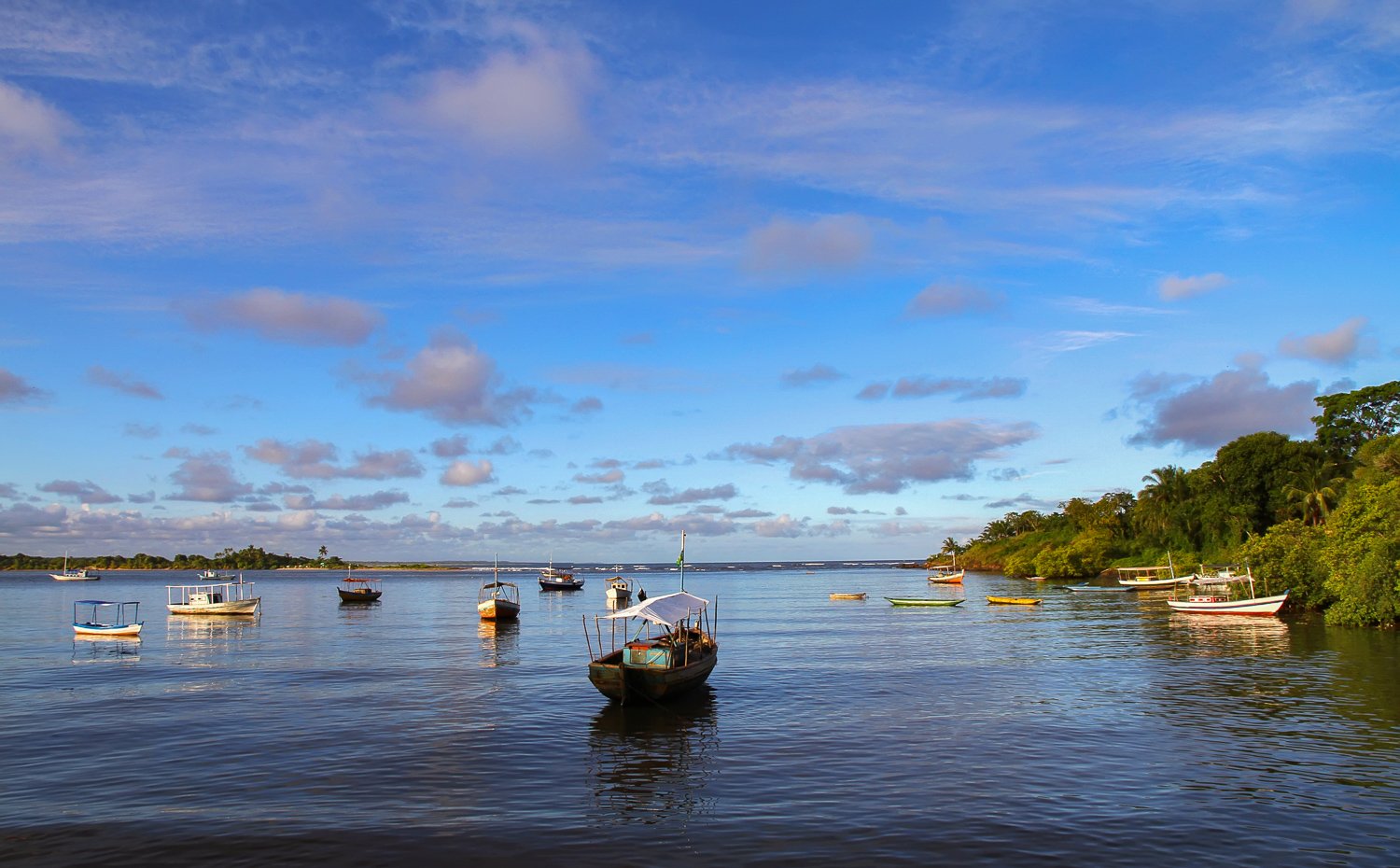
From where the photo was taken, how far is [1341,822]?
2080 cm

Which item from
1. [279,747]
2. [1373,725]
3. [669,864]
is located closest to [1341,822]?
[1373,725]

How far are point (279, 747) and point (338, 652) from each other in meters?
31.6

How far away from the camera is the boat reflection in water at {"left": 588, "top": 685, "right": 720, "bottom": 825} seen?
23228 mm

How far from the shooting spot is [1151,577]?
438 ft

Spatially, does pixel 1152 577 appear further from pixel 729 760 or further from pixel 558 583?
pixel 729 760

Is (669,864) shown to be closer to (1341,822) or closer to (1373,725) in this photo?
(1341,822)

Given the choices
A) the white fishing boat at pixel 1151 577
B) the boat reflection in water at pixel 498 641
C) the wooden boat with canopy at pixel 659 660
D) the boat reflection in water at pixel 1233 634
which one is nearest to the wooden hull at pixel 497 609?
the boat reflection in water at pixel 498 641

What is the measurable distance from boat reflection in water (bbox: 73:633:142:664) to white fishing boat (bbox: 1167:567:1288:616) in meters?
84.3

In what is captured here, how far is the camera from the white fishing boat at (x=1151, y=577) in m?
116

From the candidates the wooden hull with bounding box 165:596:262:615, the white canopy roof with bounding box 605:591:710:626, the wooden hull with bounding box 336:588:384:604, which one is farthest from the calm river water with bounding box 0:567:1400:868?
the wooden hull with bounding box 336:588:384:604

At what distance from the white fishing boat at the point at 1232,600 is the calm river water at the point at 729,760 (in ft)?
49.4

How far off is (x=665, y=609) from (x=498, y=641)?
110 feet

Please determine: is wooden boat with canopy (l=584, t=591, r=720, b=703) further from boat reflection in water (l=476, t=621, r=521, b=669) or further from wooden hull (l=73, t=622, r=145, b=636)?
wooden hull (l=73, t=622, r=145, b=636)

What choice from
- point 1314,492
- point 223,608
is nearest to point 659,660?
point 223,608
